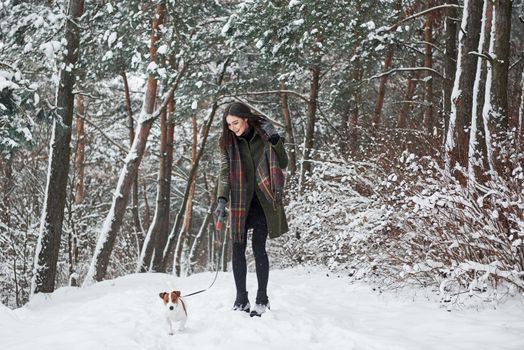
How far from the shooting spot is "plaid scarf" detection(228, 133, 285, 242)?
425 cm

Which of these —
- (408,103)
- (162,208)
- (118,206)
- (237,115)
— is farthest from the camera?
(408,103)

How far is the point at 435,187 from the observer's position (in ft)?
15.1

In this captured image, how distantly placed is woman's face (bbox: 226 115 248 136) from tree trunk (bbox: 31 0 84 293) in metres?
4.26

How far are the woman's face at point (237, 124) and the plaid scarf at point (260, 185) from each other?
0.16 m

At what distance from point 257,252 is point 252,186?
552 millimetres

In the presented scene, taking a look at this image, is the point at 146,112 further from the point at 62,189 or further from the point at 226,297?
the point at 226,297

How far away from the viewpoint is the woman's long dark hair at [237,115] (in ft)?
14.0

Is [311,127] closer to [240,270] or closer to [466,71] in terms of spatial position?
[466,71]

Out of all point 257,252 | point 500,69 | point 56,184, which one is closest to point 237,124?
point 257,252

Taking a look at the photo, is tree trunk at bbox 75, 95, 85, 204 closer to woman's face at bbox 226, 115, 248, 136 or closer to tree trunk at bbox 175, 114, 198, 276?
tree trunk at bbox 175, 114, 198, 276

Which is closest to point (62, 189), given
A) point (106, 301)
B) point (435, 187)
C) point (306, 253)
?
point (106, 301)

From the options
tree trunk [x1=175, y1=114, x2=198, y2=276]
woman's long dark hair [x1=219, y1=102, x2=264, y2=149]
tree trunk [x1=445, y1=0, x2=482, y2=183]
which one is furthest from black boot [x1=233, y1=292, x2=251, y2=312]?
tree trunk [x1=175, y1=114, x2=198, y2=276]

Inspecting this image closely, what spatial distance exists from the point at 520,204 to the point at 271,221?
6.08 ft

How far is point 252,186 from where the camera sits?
434 centimetres
